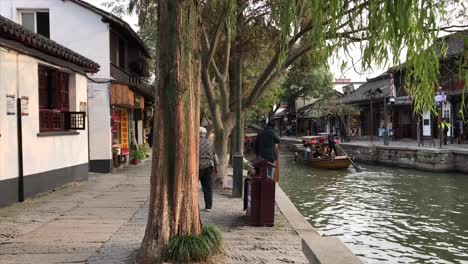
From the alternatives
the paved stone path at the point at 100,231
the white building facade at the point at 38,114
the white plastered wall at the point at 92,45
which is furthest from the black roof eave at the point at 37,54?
the white plastered wall at the point at 92,45

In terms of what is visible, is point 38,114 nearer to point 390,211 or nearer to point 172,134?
point 172,134

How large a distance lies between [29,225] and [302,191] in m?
11.4

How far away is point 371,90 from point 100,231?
34320 millimetres

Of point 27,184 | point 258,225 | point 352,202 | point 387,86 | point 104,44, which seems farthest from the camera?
point 387,86

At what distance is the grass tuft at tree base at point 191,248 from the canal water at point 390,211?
4.05m

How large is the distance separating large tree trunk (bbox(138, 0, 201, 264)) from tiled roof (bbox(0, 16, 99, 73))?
181 inches

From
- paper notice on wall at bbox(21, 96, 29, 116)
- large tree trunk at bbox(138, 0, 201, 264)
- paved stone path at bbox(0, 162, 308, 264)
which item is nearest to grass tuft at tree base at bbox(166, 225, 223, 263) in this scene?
large tree trunk at bbox(138, 0, 201, 264)

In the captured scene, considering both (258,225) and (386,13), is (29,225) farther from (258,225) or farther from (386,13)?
(386,13)

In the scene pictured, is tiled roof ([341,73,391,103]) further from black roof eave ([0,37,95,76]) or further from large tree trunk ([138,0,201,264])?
large tree trunk ([138,0,201,264])

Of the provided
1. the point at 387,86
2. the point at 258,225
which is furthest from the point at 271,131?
the point at 387,86

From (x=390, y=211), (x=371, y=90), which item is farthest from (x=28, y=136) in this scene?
(x=371, y=90)

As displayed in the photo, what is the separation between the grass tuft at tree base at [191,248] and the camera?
520cm

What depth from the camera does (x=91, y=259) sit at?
5.80m

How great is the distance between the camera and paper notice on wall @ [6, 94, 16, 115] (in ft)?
31.4
